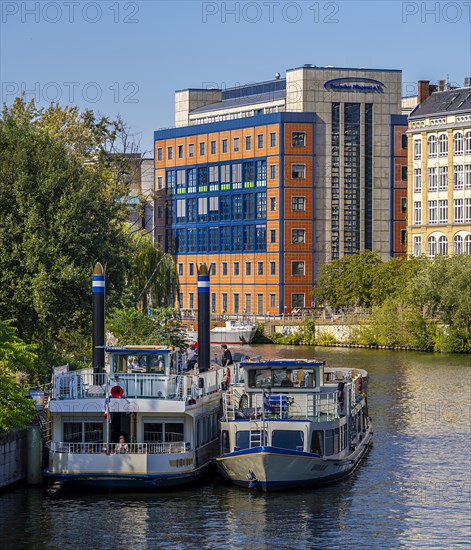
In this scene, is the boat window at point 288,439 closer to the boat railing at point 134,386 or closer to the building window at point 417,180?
the boat railing at point 134,386

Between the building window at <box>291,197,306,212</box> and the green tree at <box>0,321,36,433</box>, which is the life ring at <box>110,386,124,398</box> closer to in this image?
the green tree at <box>0,321,36,433</box>

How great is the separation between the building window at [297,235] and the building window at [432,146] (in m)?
17.0

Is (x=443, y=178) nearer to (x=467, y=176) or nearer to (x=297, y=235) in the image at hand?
(x=467, y=176)

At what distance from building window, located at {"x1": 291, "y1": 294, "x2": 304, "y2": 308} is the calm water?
320ft

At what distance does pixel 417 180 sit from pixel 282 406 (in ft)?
344

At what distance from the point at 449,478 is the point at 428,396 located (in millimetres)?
26251

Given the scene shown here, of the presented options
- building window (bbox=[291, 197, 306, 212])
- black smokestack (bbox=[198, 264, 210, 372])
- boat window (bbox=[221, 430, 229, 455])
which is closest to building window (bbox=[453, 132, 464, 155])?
building window (bbox=[291, 197, 306, 212])

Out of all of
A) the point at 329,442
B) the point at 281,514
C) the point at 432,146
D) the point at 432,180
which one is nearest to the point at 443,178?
the point at 432,180

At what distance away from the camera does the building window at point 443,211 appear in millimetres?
148375

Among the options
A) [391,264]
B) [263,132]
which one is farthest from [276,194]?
[391,264]

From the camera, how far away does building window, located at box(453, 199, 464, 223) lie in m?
147

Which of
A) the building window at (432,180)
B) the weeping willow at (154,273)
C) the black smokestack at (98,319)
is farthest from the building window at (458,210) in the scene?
the black smokestack at (98,319)

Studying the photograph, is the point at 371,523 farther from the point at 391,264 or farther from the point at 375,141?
the point at 375,141

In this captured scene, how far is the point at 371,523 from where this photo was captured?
44406 mm
